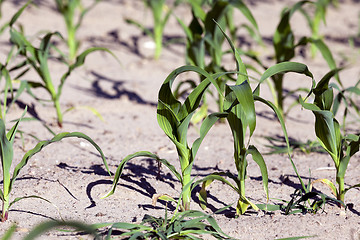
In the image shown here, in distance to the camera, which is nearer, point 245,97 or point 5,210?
point 245,97

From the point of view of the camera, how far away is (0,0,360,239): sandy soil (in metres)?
1.99

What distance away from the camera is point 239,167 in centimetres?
195

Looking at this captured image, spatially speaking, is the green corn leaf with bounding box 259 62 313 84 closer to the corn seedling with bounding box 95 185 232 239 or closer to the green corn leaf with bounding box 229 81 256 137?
the green corn leaf with bounding box 229 81 256 137

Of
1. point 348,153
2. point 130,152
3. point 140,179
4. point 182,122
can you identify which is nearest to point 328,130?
point 348,153

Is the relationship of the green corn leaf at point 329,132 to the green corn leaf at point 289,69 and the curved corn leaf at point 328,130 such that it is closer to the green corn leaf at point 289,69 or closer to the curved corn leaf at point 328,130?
the curved corn leaf at point 328,130

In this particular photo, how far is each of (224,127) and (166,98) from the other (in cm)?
131

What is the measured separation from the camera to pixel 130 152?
2766 mm

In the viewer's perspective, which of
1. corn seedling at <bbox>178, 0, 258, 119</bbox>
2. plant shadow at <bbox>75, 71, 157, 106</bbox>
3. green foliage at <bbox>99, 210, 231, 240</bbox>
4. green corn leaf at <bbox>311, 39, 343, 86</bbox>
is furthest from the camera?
plant shadow at <bbox>75, 71, 157, 106</bbox>

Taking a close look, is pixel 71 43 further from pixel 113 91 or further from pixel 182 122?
pixel 182 122

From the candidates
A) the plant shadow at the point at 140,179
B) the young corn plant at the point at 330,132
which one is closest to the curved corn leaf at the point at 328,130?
the young corn plant at the point at 330,132

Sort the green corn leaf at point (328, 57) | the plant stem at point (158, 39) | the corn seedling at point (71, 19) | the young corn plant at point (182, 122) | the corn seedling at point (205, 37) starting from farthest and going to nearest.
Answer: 1. the plant stem at point (158, 39)
2. the corn seedling at point (71, 19)
3. the corn seedling at point (205, 37)
4. the green corn leaf at point (328, 57)
5. the young corn plant at point (182, 122)

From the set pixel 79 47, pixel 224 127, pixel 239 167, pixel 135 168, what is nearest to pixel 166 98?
pixel 239 167

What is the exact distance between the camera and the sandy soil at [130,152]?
1.99m

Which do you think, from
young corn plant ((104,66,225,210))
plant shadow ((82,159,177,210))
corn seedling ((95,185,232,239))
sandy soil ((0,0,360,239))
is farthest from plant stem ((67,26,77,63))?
corn seedling ((95,185,232,239))
